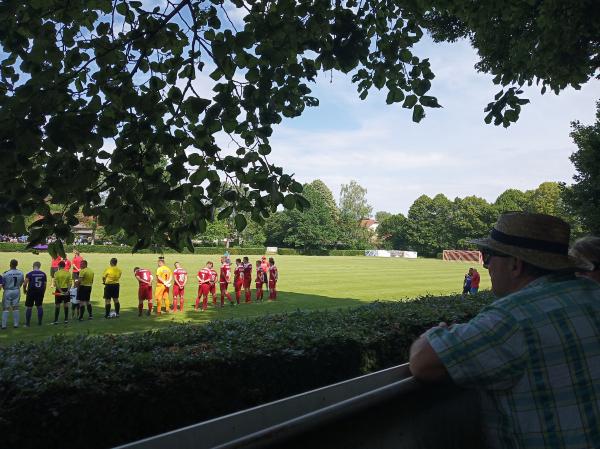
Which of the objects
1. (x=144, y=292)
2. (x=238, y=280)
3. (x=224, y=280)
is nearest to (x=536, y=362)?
(x=144, y=292)

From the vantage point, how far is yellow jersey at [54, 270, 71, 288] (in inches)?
572

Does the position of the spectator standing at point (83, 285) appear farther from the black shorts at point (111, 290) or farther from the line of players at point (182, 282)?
the line of players at point (182, 282)

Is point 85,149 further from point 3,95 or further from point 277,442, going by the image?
point 277,442

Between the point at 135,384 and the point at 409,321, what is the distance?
4.37 m

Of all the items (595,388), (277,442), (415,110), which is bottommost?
(277,442)

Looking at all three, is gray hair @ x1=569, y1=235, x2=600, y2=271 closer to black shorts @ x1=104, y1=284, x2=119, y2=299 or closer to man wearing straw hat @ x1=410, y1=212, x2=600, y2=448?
man wearing straw hat @ x1=410, y1=212, x2=600, y2=448

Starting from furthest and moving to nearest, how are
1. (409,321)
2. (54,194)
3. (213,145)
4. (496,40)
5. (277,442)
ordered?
(496,40) < (409,321) < (213,145) < (54,194) < (277,442)

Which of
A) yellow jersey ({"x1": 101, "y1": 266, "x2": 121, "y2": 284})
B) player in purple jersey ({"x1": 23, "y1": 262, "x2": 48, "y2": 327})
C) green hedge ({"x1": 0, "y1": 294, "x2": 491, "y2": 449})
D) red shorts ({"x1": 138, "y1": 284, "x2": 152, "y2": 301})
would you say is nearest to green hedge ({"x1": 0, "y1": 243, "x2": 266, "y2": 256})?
red shorts ({"x1": 138, "y1": 284, "x2": 152, "y2": 301})

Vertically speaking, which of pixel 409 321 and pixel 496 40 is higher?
pixel 496 40

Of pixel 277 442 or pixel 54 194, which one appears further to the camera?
pixel 54 194

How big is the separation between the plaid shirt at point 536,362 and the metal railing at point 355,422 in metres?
0.37

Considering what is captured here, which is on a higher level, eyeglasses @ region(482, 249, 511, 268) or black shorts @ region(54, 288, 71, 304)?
eyeglasses @ region(482, 249, 511, 268)

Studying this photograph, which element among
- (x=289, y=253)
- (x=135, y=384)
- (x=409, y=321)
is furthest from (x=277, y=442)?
(x=289, y=253)

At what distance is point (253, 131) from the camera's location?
4566 mm
